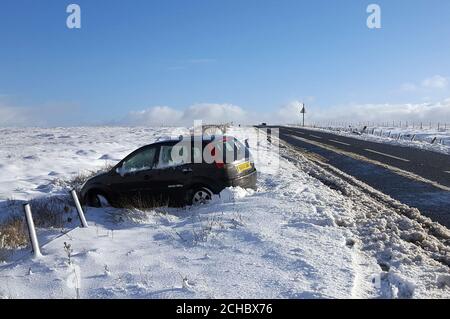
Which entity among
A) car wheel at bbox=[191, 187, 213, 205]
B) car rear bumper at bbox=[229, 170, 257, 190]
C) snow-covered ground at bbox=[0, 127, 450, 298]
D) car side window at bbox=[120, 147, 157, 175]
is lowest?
snow-covered ground at bbox=[0, 127, 450, 298]

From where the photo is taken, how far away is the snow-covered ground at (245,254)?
4.55 metres

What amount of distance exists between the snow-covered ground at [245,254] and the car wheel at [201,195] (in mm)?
253

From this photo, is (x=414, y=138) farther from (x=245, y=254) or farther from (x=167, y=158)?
(x=245, y=254)

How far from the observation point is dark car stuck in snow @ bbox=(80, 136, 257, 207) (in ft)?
29.0

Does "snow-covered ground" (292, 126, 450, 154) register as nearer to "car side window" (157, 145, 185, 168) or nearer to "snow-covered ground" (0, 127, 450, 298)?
"snow-covered ground" (0, 127, 450, 298)

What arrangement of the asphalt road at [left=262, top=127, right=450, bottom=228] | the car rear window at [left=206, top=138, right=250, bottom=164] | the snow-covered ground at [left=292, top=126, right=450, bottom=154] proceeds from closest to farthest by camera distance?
the asphalt road at [left=262, top=127, right=450, bottom=228] → the car rear window at [left=206, top=138, right=250, bottom=164] → the snow-covered ground at [left=292, top=126, right=450, bottom=154]

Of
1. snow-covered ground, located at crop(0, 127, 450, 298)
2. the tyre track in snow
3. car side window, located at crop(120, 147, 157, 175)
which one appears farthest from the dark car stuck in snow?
the tyre track in snow

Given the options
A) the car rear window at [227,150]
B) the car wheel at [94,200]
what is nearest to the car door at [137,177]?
the car wheel at [94,200]

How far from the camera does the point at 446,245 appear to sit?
6000 millimetres

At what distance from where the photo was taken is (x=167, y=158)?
361 inches

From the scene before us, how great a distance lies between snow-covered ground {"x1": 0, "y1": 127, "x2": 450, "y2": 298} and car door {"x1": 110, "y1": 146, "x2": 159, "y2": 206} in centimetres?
58

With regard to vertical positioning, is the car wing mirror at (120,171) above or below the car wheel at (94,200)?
above

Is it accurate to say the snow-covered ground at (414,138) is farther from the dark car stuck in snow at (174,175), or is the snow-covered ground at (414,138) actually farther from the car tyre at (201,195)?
the car tyre at (201,195)
